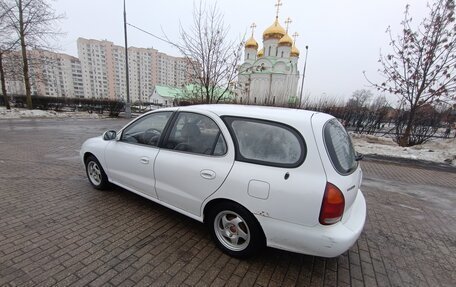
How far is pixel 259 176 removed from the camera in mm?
2146

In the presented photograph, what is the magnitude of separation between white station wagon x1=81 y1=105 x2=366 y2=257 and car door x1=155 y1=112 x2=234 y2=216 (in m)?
0.01

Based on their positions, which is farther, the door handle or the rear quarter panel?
the door handle

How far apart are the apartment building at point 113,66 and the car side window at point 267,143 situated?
7642cm

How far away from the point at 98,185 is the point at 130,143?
4.41 ft

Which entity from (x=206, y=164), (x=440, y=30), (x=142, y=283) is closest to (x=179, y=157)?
(x=206, y=164)

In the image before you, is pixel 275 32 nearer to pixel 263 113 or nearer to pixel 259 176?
pixel 263 113

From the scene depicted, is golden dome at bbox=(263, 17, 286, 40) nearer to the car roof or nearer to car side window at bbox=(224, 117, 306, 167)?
the car roof

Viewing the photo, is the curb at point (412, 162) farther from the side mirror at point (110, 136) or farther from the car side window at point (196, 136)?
the side mirror at point (110, 136)

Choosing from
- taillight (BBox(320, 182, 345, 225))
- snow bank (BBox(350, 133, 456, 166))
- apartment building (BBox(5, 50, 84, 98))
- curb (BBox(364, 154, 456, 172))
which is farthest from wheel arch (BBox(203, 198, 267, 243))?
apartment building (BBox(5, 50, 84, 98))

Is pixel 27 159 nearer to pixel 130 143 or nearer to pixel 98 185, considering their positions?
pixel 98 185

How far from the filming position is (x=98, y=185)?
4051 mm

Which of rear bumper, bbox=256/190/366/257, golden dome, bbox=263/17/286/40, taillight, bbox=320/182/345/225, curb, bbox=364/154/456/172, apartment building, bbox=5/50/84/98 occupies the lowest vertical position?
curb, bbox=364/154/456/172

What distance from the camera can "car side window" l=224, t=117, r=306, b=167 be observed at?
212 centimetres

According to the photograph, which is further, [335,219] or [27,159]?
[27,159]
